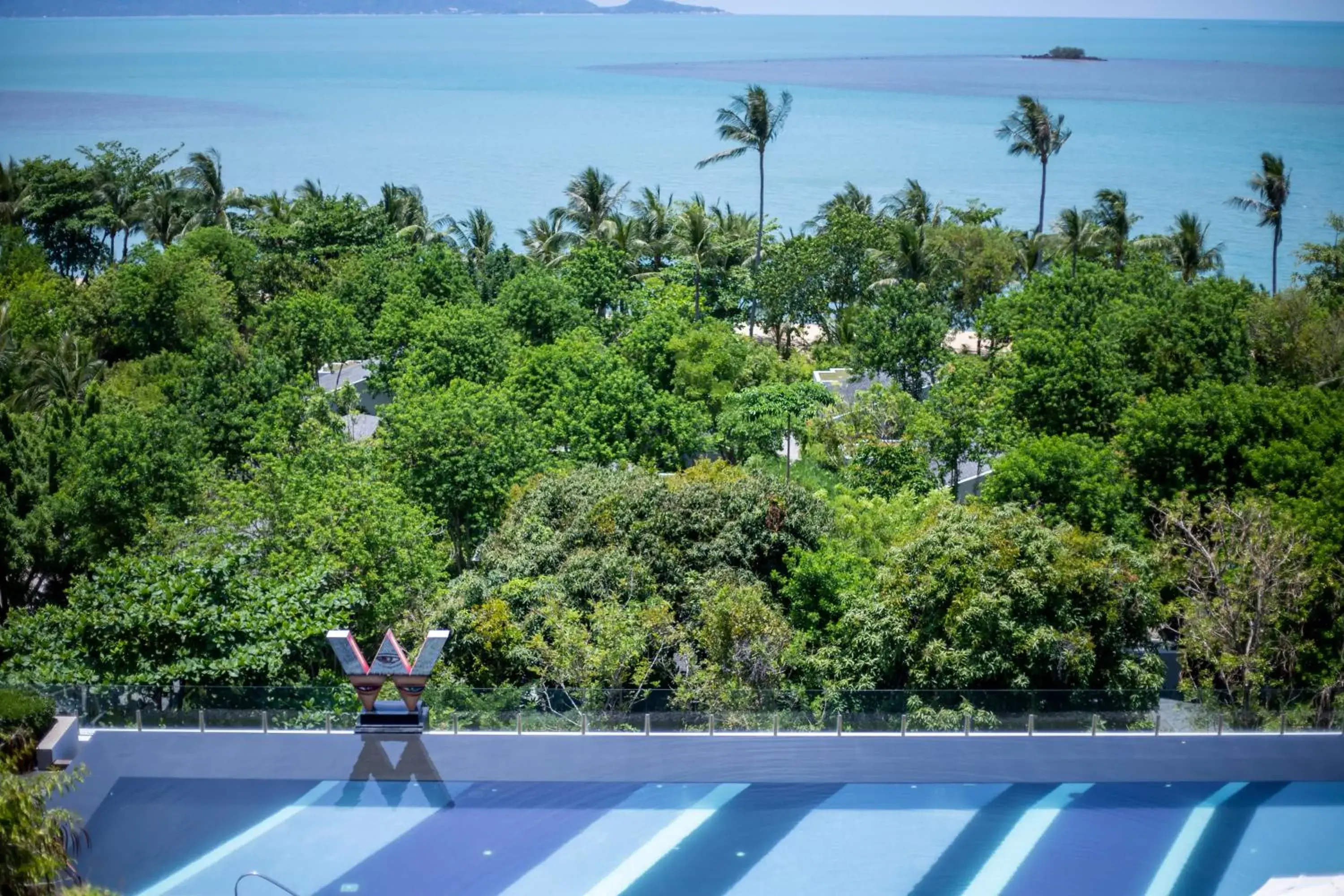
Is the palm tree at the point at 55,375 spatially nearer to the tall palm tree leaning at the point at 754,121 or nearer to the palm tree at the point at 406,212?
the palm tree at the point at 406,212

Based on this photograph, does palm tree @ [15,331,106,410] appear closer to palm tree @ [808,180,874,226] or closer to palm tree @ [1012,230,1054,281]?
palm tree @ [808,180,874,226]

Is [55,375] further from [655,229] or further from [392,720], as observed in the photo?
[655,229]

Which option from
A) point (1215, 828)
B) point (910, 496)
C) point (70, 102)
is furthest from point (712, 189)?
point (1215, 828)

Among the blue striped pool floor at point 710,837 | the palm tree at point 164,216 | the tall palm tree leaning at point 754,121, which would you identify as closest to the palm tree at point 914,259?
the tall palm tree leaning at point 754,121

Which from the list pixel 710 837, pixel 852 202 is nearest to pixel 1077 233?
pixel 852 202

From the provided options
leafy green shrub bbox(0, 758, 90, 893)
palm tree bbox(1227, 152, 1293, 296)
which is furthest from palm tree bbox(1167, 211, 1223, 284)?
leafy green shrub bbox(0, 758, 90, 893)

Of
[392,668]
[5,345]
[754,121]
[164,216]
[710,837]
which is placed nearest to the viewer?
[710,837]
